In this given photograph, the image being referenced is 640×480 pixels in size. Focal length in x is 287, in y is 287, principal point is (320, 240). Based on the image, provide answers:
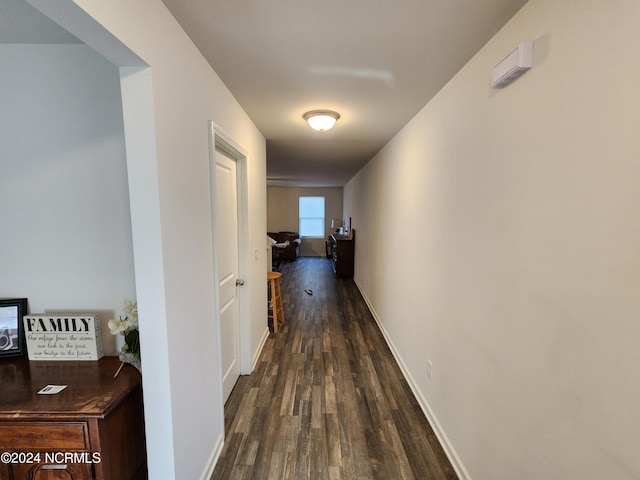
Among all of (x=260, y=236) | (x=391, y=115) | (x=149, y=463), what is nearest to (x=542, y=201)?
(x=391, y=115)

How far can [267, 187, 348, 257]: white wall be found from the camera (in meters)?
9.72

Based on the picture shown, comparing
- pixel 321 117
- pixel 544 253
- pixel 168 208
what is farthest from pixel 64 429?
pixel 321 117

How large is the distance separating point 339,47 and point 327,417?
7.97 feet

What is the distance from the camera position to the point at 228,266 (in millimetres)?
2369

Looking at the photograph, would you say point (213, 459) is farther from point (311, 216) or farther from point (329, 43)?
point (311, 216)

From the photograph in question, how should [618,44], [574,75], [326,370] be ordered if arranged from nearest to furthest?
[618,44], [574,75], [326,370]

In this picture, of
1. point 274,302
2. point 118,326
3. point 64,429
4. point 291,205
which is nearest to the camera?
point 64,429

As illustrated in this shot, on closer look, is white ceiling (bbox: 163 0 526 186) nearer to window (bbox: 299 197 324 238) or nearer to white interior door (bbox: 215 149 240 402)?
white interior door (bbox: 215 149 240 402)

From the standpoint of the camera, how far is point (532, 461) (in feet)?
3.67

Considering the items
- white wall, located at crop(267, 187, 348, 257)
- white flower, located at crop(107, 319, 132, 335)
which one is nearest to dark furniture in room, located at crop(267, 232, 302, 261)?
white wall, located at crop(267, 187, 348, 257)

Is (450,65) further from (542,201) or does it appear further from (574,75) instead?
(542,201)

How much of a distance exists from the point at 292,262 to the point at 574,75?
808cm

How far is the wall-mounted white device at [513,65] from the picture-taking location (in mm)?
1116

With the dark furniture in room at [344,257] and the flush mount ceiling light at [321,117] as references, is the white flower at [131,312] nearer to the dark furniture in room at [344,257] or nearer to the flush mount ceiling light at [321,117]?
Answer: the flush mount ceiling light at [321,117]
